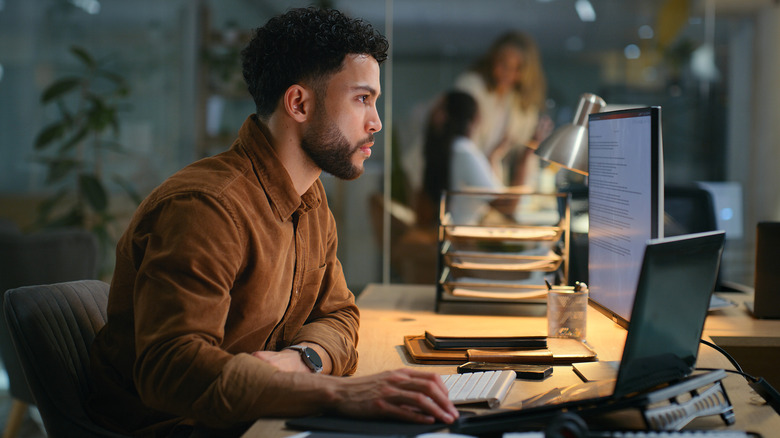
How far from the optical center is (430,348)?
1.55m

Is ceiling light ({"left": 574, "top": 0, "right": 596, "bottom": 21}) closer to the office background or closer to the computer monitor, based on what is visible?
the office background

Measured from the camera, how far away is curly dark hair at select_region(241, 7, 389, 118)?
4.78ft

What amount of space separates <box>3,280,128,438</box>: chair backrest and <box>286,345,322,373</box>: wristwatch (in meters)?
0.36

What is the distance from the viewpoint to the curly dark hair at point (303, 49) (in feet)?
4.78

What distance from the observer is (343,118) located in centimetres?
147

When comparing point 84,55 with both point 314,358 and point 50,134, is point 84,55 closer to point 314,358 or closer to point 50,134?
point 50,134

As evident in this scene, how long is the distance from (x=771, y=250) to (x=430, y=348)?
102 cm

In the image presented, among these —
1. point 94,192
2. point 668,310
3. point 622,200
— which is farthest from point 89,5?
point 668,310

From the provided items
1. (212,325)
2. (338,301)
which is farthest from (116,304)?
(338,301)

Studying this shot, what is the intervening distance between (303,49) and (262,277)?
49 cm

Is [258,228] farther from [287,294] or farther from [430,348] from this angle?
[430,348]

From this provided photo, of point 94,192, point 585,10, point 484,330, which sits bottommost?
point 484,330

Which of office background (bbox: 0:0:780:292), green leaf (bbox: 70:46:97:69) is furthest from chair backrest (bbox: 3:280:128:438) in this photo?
green leaf (bbox: 70:46:97:69)

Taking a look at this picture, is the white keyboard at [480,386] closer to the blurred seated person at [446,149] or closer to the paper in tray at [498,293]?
the paper in tray at [498,293]
